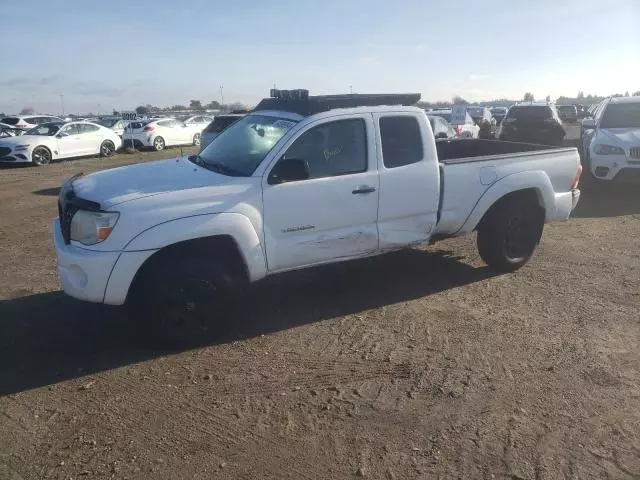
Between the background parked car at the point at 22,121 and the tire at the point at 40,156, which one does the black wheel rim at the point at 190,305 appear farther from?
the background parked car at the point at 22,121

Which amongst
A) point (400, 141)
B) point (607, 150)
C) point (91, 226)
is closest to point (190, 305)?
point (91, 226)

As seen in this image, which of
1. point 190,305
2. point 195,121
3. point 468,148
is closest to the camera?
point 190,305

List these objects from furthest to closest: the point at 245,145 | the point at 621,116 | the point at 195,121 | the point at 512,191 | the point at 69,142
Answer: the point at 195,121
the point at 69,142
the point at 621,116
the point at 512,191
the point at 245,145

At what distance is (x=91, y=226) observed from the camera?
4.16m

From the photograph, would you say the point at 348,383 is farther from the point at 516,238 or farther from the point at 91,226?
the point at 516,238

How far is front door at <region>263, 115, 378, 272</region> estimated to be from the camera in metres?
4.68

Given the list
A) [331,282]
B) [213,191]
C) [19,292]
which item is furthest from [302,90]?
[19,292]

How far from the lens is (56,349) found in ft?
14.7

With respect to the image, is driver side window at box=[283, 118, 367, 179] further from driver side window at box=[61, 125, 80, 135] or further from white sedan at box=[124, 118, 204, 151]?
white sedan at box=[124, 118, 204, 151]

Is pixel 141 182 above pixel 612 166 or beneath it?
above

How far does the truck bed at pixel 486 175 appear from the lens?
5590mm

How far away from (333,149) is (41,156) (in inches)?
665

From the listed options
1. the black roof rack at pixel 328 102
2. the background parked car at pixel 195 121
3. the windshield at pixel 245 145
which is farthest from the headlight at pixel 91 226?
the background parked car at pixel 195 121

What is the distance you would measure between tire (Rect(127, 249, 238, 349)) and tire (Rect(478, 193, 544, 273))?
303cm
